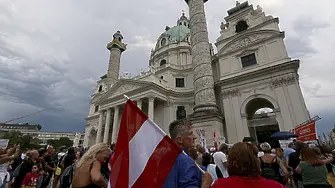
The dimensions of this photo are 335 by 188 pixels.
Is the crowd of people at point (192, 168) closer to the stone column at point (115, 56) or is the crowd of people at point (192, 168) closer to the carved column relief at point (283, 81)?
the carved column relief at point (283, 81)

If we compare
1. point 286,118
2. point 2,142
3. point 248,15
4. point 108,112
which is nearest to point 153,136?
point 2,142

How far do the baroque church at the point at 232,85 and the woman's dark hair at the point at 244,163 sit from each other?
11.0 metres

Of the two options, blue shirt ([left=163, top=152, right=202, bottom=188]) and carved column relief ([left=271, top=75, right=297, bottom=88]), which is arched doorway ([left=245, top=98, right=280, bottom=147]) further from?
blue shirt ([left=163, top=152, right=202, bottom=188])

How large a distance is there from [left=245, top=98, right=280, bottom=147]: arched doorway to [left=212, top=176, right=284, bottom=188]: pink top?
17.1 metres

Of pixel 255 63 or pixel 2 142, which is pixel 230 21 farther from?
pixel 2 142

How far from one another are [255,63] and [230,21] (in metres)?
6.71

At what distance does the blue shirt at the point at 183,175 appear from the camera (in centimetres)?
131

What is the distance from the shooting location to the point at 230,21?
20797 millimetres

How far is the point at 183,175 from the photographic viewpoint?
4.47 feet

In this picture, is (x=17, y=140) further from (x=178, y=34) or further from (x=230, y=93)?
(x=230, y=93)

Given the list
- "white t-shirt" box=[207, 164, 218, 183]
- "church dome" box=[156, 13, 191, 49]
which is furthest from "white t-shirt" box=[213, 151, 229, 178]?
"church dome" box=[156, 13, 191, 49]

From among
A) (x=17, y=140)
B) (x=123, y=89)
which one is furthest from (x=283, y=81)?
(x=17, y=140)

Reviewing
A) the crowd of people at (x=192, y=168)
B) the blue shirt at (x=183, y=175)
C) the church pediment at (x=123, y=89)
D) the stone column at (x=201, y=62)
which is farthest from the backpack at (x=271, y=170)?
the church pediment at (x=123, y=89)

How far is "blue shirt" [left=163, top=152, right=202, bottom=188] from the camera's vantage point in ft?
4.31
